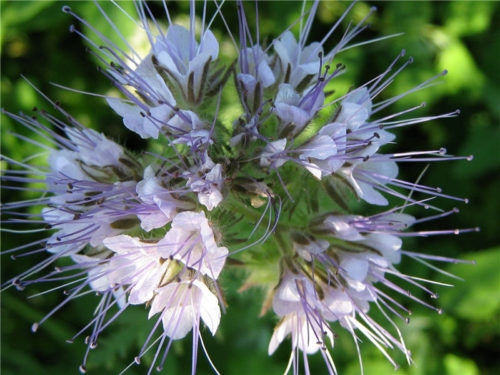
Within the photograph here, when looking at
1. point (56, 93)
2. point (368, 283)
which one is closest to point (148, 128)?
point (368, 283)

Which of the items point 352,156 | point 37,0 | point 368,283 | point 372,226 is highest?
point 37,0

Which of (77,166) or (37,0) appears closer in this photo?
(77,166)

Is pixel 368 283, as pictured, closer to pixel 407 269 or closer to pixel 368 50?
pixel 407 269

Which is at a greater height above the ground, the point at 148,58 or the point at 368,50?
the point at 148,58

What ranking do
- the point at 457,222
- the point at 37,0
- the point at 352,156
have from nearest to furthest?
the point at 352,156 → the point at 37,0 → the point at 457,222

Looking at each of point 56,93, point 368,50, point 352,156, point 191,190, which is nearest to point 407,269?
point 368,50

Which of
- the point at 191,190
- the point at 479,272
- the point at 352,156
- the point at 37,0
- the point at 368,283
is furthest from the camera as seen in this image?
the point at 479,272
